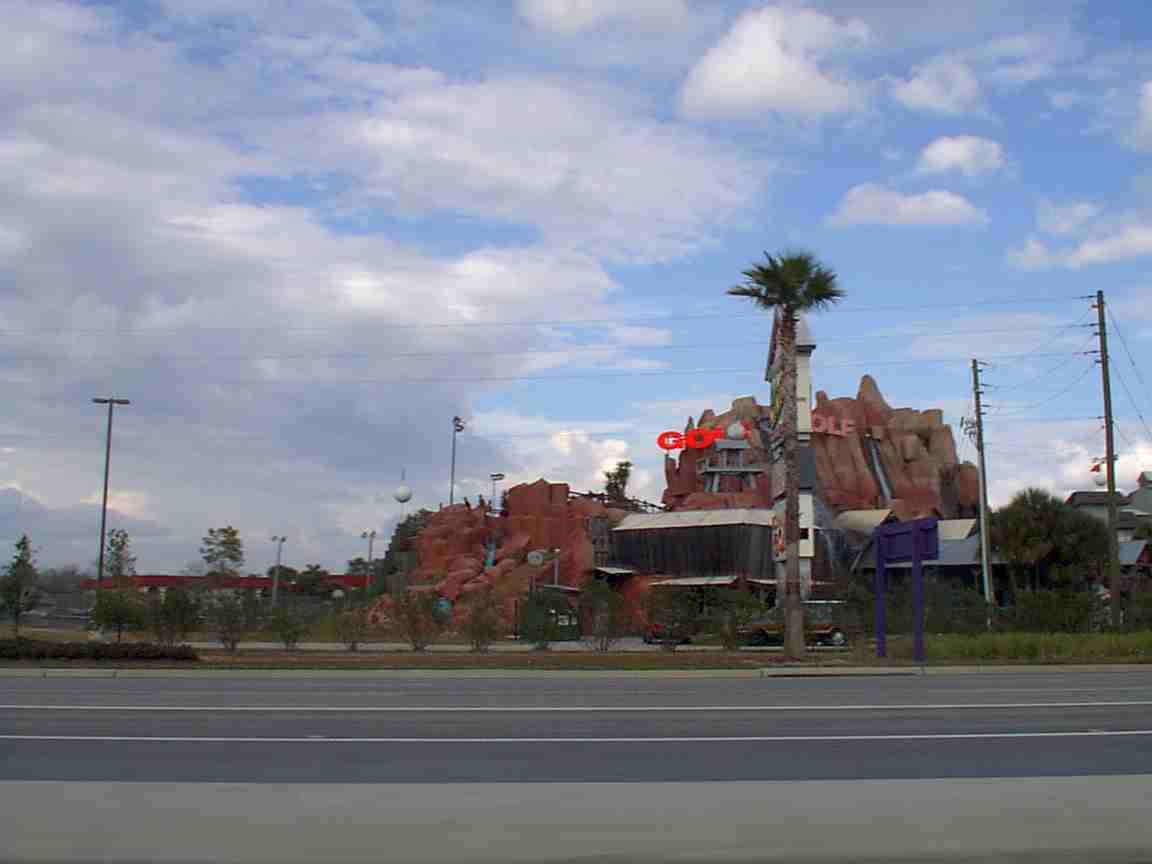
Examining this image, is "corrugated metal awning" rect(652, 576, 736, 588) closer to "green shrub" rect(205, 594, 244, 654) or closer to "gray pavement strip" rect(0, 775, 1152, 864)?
"green shrub" rect(205, 594, 244, 654)

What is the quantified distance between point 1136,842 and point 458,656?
27.7 m

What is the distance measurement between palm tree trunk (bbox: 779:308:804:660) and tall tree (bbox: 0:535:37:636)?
28.5 metres

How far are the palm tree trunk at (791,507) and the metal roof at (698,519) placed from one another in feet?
84.6

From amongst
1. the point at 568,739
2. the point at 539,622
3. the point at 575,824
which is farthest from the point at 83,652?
the point at 575,824

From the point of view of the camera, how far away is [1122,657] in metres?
30.3

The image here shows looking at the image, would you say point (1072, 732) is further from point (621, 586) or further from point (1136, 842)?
point (621, 586)

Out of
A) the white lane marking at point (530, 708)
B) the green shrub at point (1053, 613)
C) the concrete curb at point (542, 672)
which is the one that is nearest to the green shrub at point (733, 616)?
the green shrub at point (1053, 613)

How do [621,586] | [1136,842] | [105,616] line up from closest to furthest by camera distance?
[1136,842]
[105,616]
[621,586]

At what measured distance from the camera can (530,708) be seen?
16.9 metres

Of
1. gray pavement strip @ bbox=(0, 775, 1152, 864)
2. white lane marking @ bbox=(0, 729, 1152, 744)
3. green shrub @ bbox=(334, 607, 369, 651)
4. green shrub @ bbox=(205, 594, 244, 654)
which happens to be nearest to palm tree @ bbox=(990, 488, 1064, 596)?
green shrub @ bbox=(334, 607, 369, 651)

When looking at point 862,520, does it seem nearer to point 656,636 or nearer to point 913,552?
point 656,636

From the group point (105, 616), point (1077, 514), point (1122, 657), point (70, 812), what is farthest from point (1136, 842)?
point (1077, 514)

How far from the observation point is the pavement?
6543 mm

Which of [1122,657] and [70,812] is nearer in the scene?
[70,812]
